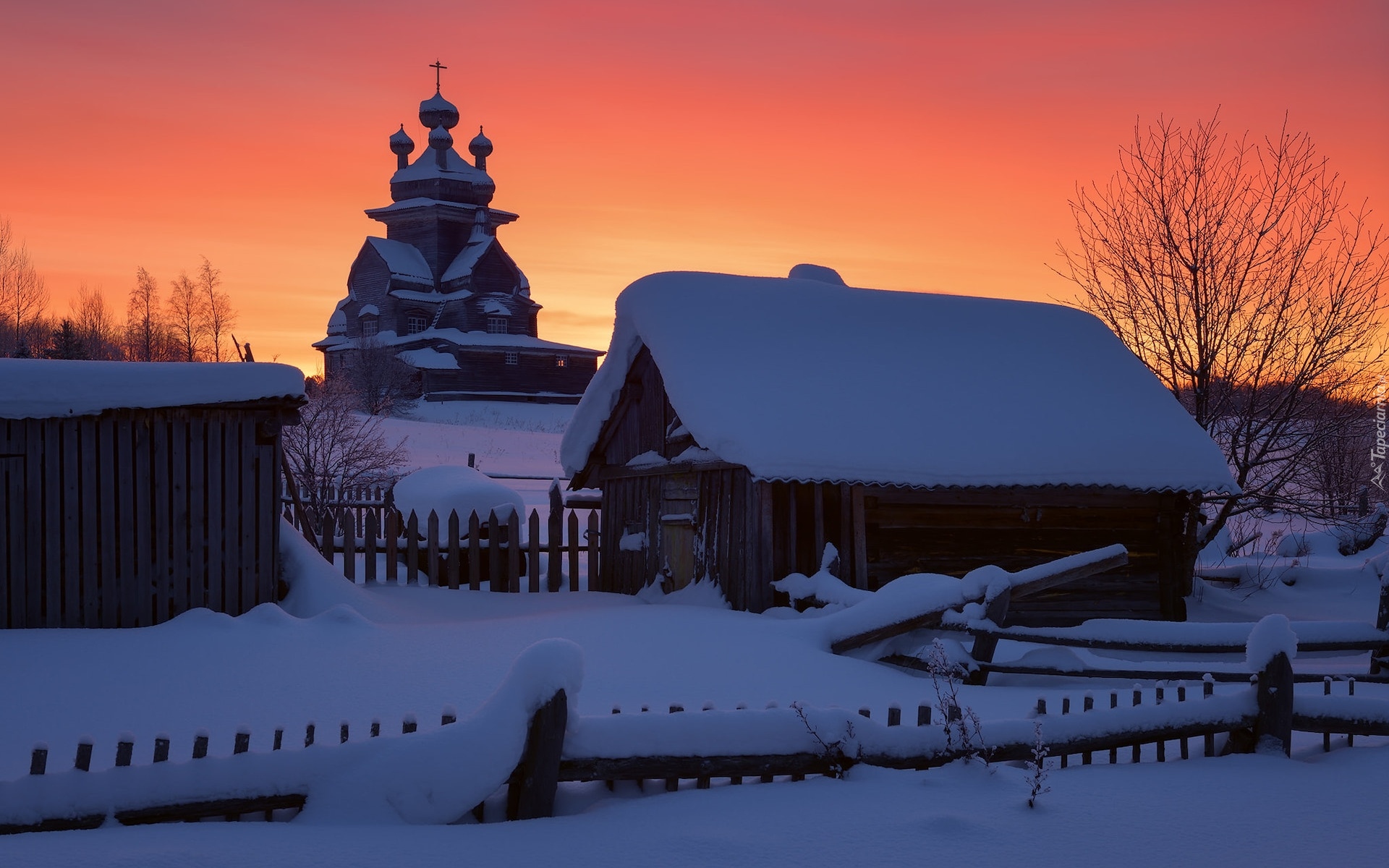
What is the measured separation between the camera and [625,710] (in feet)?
26.1

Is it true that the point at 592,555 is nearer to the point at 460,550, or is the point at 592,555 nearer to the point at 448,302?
the point at 460,550

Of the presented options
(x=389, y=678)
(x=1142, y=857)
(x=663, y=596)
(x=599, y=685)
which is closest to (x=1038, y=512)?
(x=663, y=596)

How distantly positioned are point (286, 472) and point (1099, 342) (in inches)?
423

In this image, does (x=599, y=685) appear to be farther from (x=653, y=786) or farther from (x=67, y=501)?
(x=67, y=501)

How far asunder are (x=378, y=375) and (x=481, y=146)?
56.9ft

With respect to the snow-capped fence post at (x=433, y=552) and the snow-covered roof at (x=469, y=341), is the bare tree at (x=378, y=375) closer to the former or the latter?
the snow-covered roof at (x=469, y=341)

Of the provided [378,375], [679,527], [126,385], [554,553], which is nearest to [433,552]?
[554,553]

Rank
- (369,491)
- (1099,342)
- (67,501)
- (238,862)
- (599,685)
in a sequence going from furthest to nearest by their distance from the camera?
(369,491) < (1099,342) < (67,501) < (599,685) < (238,862)

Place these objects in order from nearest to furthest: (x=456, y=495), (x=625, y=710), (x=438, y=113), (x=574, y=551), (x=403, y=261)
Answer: (x=625, y=710) < (x=574, y=551) < (x=456, y=495) < (x=403, y=261) < (x=438, y=113)

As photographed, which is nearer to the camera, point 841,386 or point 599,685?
point 599,685

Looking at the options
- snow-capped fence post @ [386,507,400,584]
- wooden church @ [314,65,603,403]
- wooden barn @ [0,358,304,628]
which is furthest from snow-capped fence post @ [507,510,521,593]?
wooden church @ [314,65,603,403]

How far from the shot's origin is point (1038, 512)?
1376 cm

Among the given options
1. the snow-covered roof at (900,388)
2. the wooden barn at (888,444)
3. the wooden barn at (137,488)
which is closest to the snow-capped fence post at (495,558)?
the wooden barn at (888,444)

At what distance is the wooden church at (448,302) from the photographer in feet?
201
